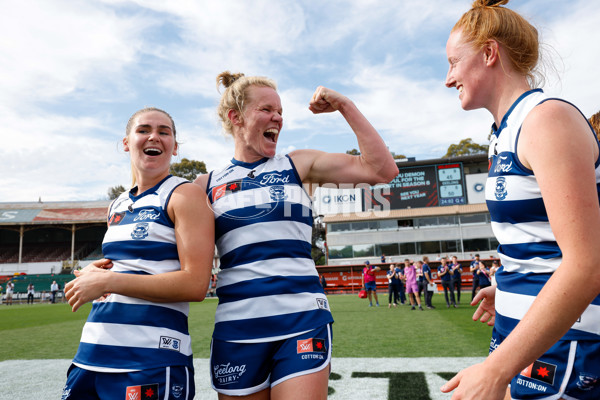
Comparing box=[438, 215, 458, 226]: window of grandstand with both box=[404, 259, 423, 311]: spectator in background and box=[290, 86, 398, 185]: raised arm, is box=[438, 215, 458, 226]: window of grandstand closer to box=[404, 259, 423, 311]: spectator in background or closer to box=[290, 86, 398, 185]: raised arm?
box=[404, 259, 423, 311]: spectator in background

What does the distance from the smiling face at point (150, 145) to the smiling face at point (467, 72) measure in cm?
156

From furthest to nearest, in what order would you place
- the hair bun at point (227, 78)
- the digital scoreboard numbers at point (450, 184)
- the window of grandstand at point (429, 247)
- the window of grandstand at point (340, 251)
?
the window of grandstand at point (340, 251), the window of grandstand at point (429, 247), the digital scoreboard numbers at point (450, 184), the hair bun at point (227, 78)

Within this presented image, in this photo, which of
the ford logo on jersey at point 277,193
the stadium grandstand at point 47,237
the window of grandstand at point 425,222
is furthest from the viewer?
the stadium grandstand at point 47,237

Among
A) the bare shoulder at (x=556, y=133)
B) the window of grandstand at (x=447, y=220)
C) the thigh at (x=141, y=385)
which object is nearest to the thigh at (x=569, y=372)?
the bare shoulder at (x=556, y=133)

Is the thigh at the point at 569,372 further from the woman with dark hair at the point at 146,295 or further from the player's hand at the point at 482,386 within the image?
the woman with dark hair at the point at 146,295

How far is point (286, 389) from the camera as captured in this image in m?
1.86

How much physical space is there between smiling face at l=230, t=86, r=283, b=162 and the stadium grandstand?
40018mm

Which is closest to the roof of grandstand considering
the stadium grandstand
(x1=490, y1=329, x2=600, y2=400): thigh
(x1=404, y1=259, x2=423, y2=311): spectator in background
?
the stadium grandstand

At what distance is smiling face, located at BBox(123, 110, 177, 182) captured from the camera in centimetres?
229

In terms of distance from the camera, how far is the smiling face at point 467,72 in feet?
5.13

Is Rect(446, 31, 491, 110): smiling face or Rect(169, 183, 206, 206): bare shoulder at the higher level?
Rect(446, 31, 491, 110): smiling face

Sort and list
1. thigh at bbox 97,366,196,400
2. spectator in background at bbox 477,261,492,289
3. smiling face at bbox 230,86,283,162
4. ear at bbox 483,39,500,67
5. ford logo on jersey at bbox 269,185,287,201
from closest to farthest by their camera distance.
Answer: ear at bbox 483,39,500,67 < thigh at bbox 97,366,196,400 < ford logo on jersey at bbox 269,185,287,201 < smiling face at bbox 230,86,283,162 < spectator in background at bbox 477,261,492,289

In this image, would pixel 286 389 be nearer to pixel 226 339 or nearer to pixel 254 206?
pixel 226 339

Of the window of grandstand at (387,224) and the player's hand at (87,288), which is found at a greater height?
the window of grandstand at (387,224)
